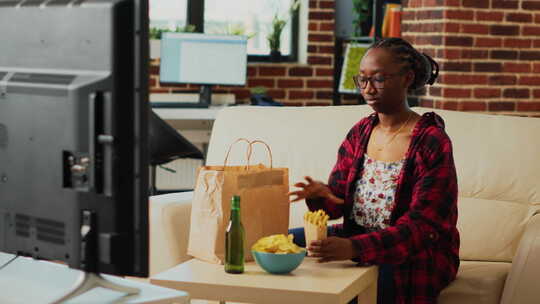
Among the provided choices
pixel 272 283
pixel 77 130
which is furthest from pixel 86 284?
pixel 272 283

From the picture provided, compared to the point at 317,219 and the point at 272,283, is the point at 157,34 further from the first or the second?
the point at 272,283

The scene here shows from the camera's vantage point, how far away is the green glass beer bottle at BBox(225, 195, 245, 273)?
83.8 inches

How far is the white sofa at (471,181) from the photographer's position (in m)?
2.56

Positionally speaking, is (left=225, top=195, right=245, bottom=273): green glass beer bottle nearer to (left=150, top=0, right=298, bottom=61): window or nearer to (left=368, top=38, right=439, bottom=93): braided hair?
(left=368, top=38, right=439, bottom=93): braided hair

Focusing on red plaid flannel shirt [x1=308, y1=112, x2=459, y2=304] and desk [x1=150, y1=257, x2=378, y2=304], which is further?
red plaid flannel shirt [x1=308, y1=112, x2=459, y2=304]

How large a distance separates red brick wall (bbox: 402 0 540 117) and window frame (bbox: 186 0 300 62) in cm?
144

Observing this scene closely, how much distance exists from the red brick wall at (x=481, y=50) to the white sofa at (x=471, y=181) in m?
1.66

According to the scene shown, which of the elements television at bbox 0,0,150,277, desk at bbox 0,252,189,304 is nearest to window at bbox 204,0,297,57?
desk at bbox 0,252,189,304

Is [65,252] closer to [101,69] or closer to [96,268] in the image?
[96,268]

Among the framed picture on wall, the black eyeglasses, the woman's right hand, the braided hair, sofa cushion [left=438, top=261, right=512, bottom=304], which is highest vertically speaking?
the braided hair

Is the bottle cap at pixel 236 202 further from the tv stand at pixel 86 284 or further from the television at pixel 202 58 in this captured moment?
the television at pixel 202 58

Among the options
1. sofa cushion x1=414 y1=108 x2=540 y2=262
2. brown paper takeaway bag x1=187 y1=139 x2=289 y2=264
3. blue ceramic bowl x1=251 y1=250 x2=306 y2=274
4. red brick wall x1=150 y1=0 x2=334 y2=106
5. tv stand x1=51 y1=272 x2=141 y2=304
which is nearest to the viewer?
tv stand x1=51 y1=272 x2=141 y2=304

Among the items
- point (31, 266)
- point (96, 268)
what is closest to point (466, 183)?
point (31, 266)

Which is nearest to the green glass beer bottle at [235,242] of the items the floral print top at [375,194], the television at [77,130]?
the floral print top at [375,194]
